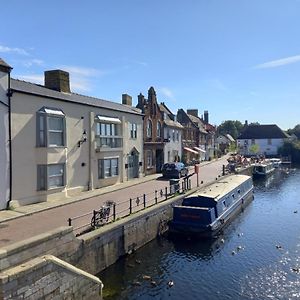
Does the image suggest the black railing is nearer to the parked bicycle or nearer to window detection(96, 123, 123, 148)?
the parked bicycle

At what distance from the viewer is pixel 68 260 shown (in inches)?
565

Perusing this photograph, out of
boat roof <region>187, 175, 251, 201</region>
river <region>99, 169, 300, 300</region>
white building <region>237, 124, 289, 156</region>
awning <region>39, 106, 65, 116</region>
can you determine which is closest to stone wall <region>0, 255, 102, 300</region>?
river <region>99, 169, 300, 300</region>

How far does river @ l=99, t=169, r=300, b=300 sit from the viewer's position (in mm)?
15398

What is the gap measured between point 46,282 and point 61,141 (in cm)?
1532

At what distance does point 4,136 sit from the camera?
70.3 ft

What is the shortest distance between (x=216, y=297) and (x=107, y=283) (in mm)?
4608

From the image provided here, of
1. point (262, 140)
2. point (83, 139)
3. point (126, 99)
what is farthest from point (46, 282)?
point (262, 140)

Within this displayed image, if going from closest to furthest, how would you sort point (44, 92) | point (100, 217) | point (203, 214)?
point (100, 217) → point (203, 214) → point (44, 92)

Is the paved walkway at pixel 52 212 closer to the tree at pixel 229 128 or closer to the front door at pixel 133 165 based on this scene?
the front door at pixel 133 165

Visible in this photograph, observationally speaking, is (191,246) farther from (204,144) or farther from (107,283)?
(204,144)

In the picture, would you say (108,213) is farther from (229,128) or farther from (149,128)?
(229,128)

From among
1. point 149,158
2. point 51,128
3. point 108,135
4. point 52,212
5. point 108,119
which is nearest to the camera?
point 52,212

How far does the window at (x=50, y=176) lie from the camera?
949 inches

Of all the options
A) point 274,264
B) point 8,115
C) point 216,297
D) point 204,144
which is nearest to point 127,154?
point 8,115
